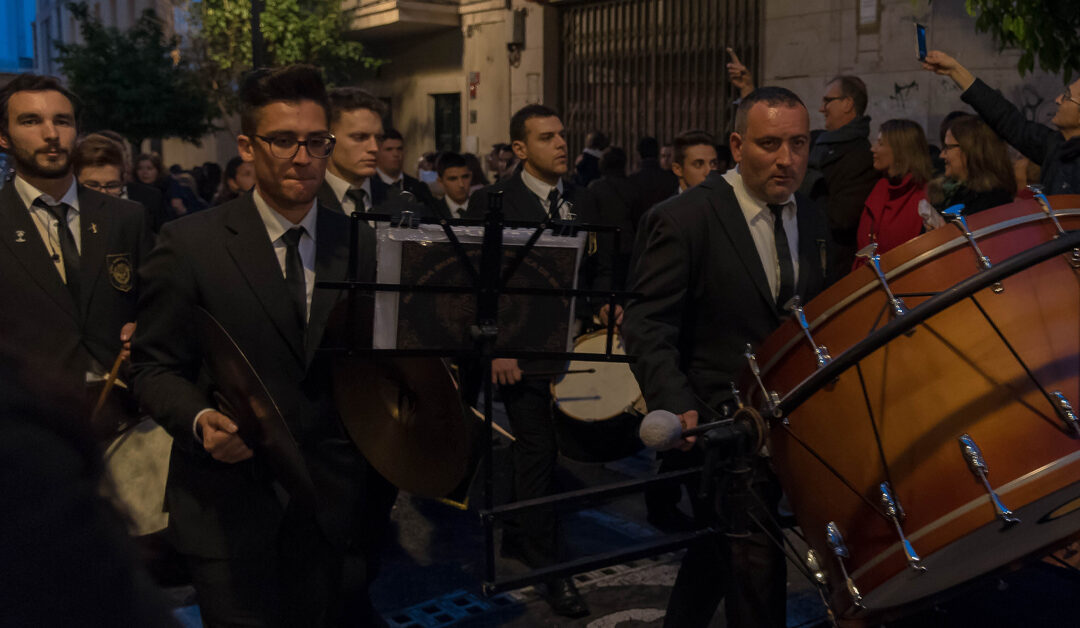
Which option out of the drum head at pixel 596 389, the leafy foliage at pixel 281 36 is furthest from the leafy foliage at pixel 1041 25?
the leafy foliage at pixel 281 36

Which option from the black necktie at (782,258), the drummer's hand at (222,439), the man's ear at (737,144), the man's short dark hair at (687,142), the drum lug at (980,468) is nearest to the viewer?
the drum lug at (980,468)

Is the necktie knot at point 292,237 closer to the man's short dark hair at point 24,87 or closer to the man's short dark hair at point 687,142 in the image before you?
the man's short dark hair at point 24,87

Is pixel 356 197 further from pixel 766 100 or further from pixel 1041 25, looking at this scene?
pixel 1041 25

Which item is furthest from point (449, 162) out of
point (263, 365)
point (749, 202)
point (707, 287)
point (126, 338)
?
point (263, 365)

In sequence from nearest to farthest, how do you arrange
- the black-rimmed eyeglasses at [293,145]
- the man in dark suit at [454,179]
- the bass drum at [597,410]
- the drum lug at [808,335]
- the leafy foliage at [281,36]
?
the drum lug at [808,335] → the black-rimmed eyeglasses at [293,145] → the bass drum at [597,410] → the man in dark suit at [454,179] → the leafy foliage at [281,36]

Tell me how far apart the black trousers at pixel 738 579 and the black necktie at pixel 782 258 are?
632 mm

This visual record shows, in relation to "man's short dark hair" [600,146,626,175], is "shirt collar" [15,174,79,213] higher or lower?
lower

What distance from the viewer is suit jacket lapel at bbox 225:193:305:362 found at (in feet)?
10.3

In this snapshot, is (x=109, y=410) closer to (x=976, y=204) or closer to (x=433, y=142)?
(x=976, y=204)

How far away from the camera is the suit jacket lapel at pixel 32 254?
4.34 m

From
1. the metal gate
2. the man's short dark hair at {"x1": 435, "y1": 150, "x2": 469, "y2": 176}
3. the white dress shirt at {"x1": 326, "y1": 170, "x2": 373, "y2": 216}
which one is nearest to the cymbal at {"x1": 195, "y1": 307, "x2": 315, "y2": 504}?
the white dress shirt at {"x1": 326, "y1": 170, "x2": 373, "y2": 216}

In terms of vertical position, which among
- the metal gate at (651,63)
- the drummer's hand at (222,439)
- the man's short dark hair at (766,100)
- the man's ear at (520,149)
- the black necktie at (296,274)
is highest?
the metal gate at (651,63)

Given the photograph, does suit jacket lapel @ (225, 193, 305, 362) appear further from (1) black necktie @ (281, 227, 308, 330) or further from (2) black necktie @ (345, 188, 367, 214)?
(2) black necktie @ (345, 188, 367, 214)

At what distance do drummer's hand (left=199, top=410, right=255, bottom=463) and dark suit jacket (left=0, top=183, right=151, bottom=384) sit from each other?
1522 mm
